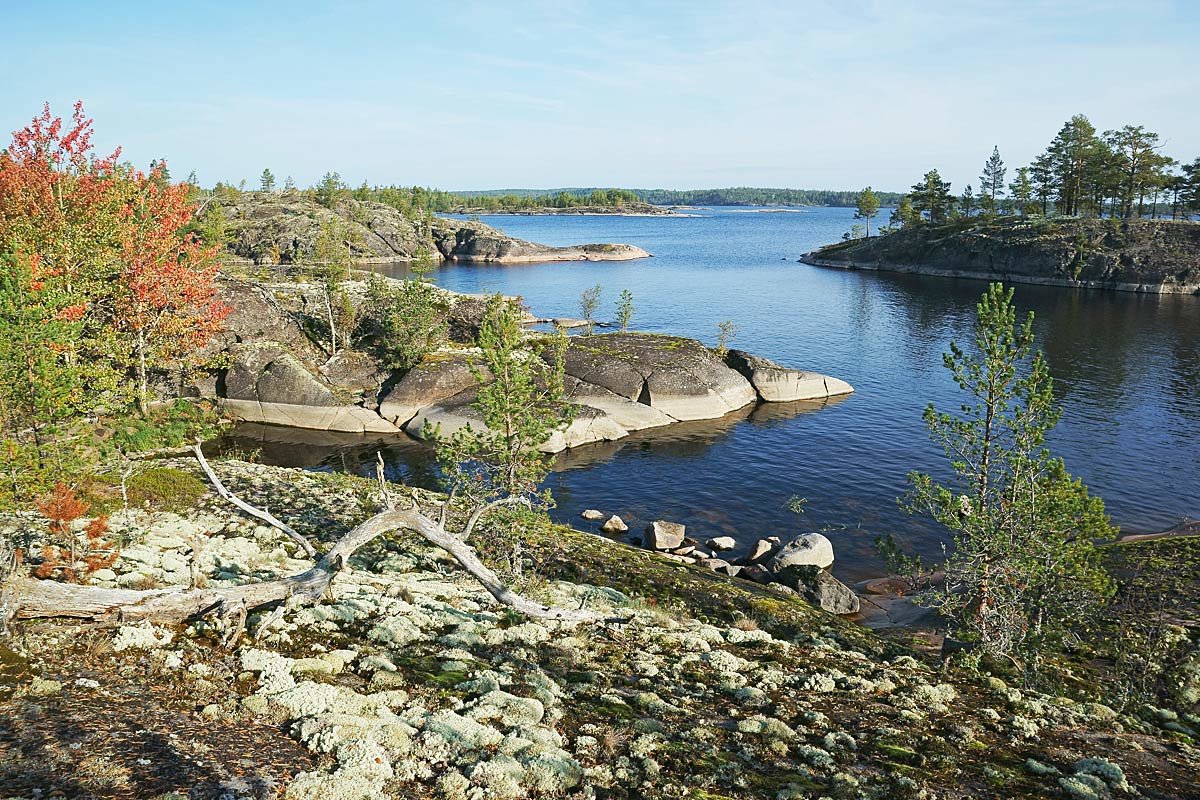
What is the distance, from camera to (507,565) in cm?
2023

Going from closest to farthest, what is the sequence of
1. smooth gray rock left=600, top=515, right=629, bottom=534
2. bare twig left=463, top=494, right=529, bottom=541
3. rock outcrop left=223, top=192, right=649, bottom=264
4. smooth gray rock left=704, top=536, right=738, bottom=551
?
bare twig left=463, top=494, right=529, bottom=541
smooth gray rock left=704, top=536, right=738, bottom=551
smooth gray rock left=600, top=515, right=629, bottom=534
rock outcrop left=223, top=192, right=649, bottom=264

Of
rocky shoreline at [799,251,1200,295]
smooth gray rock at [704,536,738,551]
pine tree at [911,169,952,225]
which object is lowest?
smooth gray rock at [704,536,738,551]

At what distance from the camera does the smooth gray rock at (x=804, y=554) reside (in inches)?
1282

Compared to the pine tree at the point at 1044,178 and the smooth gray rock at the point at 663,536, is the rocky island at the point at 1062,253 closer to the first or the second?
the pine tree at the point at 1044,178

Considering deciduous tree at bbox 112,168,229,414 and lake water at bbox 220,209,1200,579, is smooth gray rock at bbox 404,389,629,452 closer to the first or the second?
lake water at bbox 220,209,1200,579

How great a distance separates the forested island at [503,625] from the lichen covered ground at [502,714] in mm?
66

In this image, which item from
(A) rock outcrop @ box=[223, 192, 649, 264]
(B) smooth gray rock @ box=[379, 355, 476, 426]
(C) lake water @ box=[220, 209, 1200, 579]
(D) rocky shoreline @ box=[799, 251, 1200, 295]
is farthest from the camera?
(A) rock outcrop @ box=[223, 192, 649, 264]

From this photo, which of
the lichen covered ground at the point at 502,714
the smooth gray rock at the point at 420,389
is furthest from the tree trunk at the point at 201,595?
the smooth gray rock at the point at 420,389

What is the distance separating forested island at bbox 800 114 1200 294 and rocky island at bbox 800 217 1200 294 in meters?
0.16

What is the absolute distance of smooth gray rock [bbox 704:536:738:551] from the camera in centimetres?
3569

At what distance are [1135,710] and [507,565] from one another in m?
16.2

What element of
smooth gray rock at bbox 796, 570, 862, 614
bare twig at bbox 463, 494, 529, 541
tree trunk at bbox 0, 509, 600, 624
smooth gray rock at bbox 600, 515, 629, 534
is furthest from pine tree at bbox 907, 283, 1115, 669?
smooth gray rock at bbox 600, 515, 629, 534

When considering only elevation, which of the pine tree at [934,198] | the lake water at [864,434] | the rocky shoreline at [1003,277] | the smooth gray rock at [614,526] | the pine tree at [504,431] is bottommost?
the smooth gray rock at [614,526]

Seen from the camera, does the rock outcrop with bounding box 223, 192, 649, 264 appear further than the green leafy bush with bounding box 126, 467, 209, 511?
Yes
